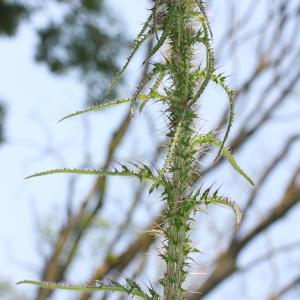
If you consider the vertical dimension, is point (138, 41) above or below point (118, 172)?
above

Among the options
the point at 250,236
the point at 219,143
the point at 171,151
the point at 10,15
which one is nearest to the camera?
the point at 171,151

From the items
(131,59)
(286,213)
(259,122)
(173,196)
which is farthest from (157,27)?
(259,122)

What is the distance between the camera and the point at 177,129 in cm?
77

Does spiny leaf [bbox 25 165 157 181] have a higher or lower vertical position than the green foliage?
higher

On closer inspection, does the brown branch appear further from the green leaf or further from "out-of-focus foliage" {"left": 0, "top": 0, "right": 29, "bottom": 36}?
the green leaf

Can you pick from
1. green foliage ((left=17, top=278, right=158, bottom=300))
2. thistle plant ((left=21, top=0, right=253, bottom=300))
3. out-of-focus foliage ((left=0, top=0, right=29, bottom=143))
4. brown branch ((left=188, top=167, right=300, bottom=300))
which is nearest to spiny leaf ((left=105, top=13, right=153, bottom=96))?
thistle plant ((left=21, top=0, right=253, bottom=300))

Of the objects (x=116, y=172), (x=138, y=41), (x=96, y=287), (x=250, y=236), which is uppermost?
(x=250, y=236)

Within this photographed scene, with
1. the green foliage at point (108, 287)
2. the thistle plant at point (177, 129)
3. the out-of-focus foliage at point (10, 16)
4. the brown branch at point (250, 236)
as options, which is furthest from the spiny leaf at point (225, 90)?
the out-of-focus foliage at point (10, 16)

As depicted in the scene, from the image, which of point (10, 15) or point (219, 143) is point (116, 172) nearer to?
point (219, 143)

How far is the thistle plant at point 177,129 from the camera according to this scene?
0.79 meters

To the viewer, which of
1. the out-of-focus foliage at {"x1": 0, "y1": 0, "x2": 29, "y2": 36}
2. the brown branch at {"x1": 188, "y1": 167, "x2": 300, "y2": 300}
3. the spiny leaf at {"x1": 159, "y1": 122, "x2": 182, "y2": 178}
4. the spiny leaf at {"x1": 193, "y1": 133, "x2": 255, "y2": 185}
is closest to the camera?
the spiny leaf at {"x1": 159, "y1": 122, "x2": 182, "y2": 178}

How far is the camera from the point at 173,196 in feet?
2.66

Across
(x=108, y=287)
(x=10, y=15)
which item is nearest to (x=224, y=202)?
(x=108, y=287)

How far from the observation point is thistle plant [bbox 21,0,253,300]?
79 cm
